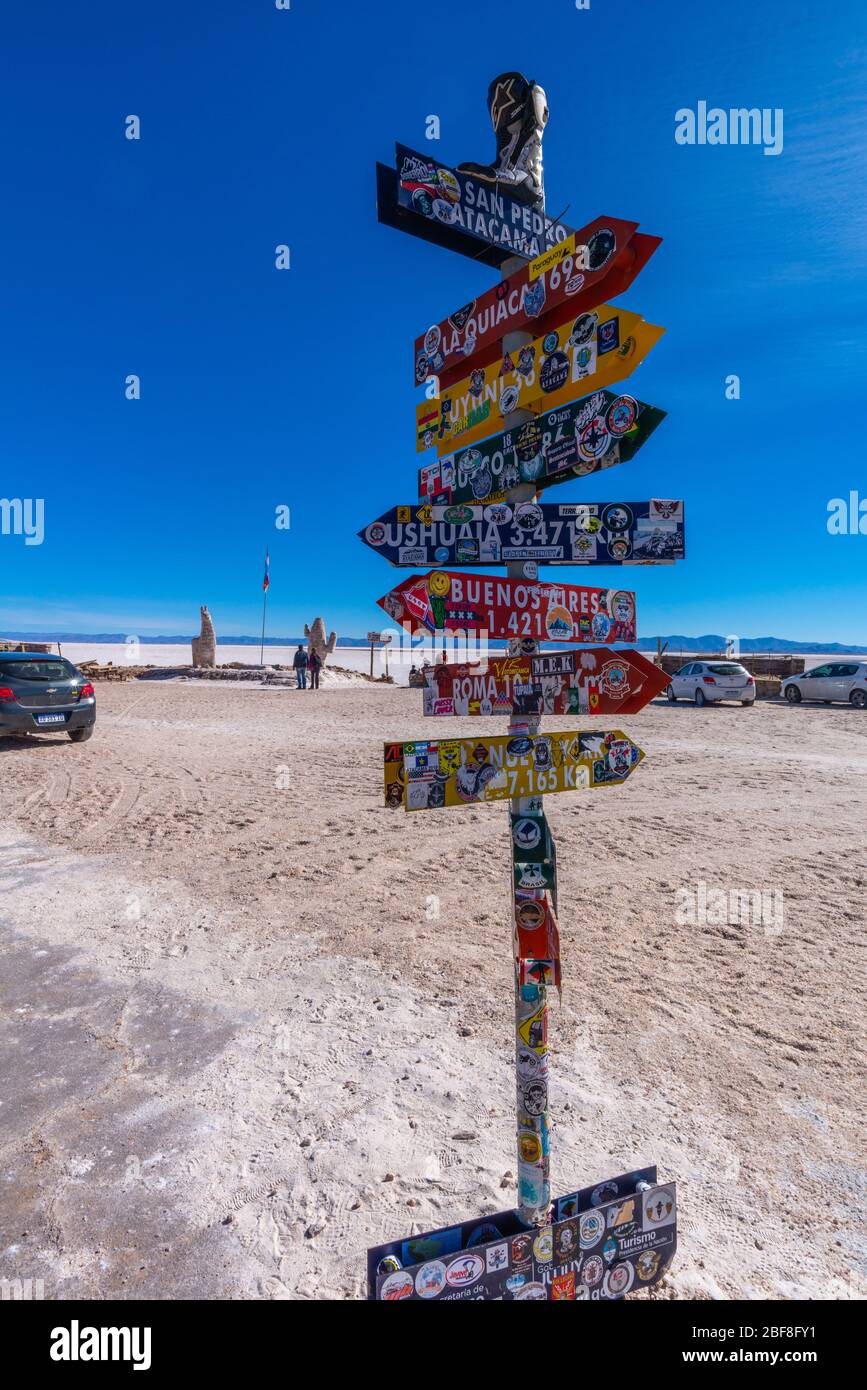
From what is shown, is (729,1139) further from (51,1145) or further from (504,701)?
(51,1145)

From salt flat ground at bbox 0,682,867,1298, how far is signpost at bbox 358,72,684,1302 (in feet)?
1.41

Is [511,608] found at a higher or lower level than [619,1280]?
higher

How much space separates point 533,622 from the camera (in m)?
2.21

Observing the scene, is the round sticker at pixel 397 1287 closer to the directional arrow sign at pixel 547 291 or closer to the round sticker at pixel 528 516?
the round sticker at pixel 528 516

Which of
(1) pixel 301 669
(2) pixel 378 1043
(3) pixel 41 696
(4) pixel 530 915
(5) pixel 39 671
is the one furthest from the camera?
(1) pixel 301 669

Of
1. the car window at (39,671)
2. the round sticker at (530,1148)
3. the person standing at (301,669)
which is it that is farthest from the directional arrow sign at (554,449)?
the person standing at (301,669)

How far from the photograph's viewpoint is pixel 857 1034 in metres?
3.65

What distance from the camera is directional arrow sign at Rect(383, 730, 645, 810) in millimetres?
2035

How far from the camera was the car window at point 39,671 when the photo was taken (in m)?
10.9

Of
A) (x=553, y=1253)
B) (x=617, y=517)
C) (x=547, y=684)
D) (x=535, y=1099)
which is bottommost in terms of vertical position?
(x=553, y=1253)

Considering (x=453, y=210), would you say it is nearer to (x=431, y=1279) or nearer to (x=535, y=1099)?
(x=535, y=1099)

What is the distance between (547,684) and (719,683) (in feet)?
63.6

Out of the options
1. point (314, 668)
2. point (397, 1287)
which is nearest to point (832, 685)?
point (314, 668)
